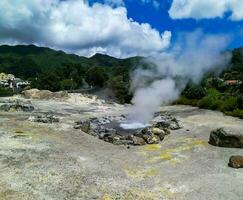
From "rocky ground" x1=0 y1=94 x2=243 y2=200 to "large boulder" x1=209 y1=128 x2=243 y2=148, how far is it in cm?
74

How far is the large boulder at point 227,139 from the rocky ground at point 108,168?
2.44 feet

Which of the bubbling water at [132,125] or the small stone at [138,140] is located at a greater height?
the small stone at [138,140]

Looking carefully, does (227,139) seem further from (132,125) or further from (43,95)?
(43,95)

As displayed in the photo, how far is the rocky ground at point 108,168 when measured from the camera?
2200cm

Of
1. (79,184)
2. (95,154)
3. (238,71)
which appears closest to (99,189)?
(79,184)

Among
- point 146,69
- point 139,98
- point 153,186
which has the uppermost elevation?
point 146,69

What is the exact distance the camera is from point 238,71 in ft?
303

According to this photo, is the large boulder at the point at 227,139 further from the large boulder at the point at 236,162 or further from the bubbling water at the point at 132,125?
the bubbling water at the point at 132,125

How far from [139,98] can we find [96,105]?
27.2 metres

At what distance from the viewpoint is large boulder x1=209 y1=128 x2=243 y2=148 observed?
3416 cm

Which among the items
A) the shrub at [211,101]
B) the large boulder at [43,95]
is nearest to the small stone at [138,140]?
the shrub at [211,101]

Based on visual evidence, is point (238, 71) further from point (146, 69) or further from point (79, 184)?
point (79, 184)

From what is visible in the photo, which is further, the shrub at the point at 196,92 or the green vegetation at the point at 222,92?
the shrub at the point at 196,92

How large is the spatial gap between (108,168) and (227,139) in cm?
1385
